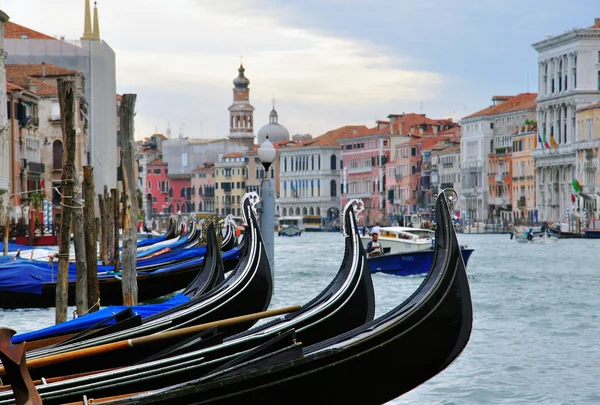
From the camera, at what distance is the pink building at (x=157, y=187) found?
266 feet

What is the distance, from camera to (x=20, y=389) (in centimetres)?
399

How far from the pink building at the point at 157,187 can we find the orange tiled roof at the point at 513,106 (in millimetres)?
25427

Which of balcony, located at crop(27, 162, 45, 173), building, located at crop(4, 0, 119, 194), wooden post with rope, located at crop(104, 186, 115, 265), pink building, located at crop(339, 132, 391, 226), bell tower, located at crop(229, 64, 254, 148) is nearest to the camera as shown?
wooden post with rope, located at crop(104, 186, 115, 265)

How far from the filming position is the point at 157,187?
81625 millimetres

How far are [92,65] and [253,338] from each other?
2444 centimetres

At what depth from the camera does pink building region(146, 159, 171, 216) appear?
266 feet

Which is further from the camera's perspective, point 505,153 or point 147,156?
point 147,156

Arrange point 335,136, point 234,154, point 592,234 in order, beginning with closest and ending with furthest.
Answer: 1. point 592,234
2. point 335,136
3. point 234,154

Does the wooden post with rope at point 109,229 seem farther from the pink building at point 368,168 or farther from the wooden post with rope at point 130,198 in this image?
the pink building at point 368,168

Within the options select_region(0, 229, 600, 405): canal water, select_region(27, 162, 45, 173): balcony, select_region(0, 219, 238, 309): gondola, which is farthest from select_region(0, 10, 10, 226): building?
select_region(0, 219, 238, 309): gondola

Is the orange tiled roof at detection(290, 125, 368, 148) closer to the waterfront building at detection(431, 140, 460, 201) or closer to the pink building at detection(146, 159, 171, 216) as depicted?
the pink building at detection(146, 159, 171, 216)

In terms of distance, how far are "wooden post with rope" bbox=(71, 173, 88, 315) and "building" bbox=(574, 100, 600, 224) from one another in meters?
38.0

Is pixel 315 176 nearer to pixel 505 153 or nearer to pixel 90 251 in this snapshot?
pixel 505 153

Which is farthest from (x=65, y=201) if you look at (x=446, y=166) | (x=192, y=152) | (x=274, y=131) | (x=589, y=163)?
(x=274, y=131)
